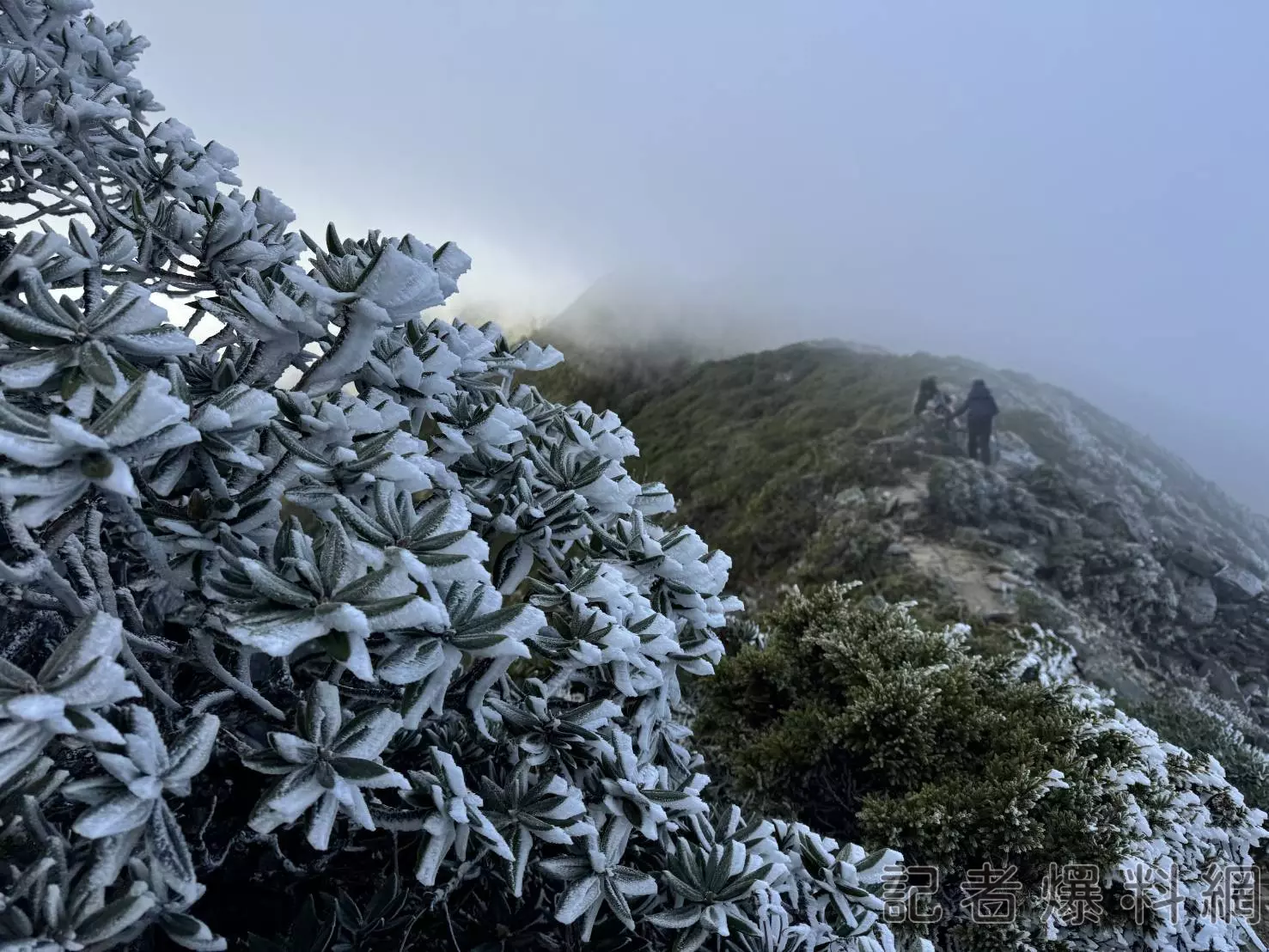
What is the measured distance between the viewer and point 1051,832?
3.34 metres

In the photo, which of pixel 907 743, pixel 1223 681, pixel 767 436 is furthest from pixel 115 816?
pixel 767 436

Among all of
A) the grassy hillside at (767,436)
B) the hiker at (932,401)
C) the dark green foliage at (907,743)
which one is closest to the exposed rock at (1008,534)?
the grassy hillside at (767,436)

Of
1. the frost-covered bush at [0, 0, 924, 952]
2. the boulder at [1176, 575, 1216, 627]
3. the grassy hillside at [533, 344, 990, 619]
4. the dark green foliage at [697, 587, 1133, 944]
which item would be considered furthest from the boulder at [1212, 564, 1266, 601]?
the frost-covered bush at [0, 0, 924, 952]

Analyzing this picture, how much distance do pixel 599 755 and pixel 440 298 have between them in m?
1.20

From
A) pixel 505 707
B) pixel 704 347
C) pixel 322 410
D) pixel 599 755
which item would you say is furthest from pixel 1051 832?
pixel 704 347

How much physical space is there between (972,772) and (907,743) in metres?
0.36

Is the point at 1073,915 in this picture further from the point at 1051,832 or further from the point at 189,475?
the point at 189,475

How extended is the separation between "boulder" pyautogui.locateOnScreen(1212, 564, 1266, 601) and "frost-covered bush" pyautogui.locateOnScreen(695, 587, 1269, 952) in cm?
627

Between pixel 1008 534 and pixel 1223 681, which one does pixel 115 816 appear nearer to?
pixel 1008 534

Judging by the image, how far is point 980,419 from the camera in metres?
11.5

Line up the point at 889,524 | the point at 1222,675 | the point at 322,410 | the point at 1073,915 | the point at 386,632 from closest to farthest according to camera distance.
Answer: the point at 386,632, the point at 322,410, the point at 1073,915, the point at 1222,675, the point at 889,524

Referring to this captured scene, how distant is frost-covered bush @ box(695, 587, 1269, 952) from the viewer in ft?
10.6

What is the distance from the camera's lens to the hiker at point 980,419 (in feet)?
37.2

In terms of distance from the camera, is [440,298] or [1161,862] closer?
[440,298]
